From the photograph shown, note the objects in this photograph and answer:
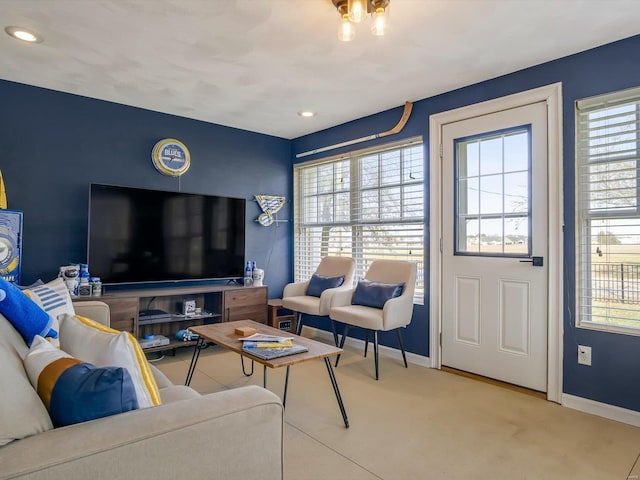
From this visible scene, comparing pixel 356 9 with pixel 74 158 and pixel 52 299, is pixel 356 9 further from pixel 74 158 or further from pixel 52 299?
pixel 74 158

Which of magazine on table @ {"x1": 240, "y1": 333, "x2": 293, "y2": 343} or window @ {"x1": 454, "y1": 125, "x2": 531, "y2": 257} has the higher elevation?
window @ {"x1": 454, "y1": 125, "x2": 531, "y2": 257}

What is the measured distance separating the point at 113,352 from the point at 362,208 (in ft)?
10.9

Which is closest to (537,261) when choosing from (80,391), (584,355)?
(584,355)

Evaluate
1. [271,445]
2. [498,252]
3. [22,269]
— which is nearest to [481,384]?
[498,252]

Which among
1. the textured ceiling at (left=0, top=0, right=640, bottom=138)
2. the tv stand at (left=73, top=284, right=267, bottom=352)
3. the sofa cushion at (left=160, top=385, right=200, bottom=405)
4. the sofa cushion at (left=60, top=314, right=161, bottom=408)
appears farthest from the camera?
the tv stand at (left=73, top=284, right=267, bottom=352)

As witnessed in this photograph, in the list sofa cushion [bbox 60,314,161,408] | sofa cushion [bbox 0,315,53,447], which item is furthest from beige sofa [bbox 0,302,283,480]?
sofa cushion [bbox 60,314,161,408]

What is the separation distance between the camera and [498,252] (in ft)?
10.4

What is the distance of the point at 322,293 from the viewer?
379 cm

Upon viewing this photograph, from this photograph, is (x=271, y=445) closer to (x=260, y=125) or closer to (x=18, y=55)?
(x=18, y=55)

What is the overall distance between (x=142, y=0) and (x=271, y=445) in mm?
2258

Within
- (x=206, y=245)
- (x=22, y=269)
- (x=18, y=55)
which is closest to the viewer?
(x=18, y=55)

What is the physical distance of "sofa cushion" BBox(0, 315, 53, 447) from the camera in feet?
3.03

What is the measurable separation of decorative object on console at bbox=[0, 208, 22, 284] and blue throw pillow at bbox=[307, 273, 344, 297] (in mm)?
2515

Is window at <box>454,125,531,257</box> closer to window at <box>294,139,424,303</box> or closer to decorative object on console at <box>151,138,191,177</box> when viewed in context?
window at <box>294,139,424,303</box>
